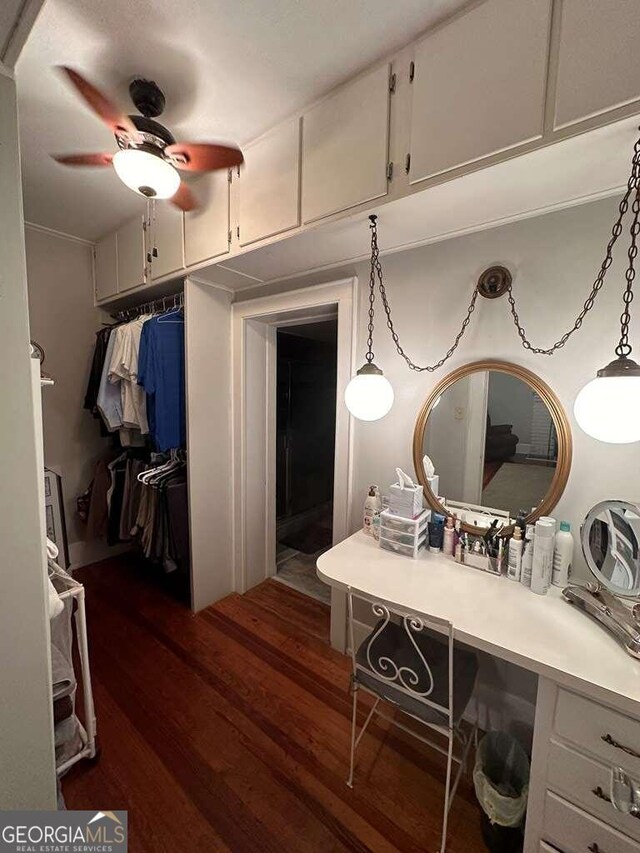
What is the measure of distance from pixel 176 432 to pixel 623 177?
2.38 m

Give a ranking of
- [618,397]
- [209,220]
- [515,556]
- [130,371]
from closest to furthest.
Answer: [618,397] → [515,556] → [209,220] → [130,371]

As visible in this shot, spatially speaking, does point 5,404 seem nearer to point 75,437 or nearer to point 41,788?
point 41,788

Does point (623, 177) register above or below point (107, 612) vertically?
above

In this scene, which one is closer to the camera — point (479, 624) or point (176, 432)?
point (479, 624)

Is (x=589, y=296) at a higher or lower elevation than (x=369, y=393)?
higher

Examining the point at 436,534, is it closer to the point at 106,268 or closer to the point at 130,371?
the point at 130,371

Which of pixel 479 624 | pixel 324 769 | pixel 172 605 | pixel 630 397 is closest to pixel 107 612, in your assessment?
pixel 172 605

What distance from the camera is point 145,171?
3.83 feet

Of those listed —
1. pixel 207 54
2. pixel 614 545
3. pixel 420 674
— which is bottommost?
pixel 420 674

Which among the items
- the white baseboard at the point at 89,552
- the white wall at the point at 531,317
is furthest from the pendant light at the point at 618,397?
the white baseboard at the point at 89,552

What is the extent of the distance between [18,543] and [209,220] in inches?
65.0

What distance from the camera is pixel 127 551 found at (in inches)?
120

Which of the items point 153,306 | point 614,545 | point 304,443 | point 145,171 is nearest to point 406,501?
point 614,545

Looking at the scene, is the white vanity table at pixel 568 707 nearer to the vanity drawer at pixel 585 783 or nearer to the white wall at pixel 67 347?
the vanity drawer at pixel 585 783
